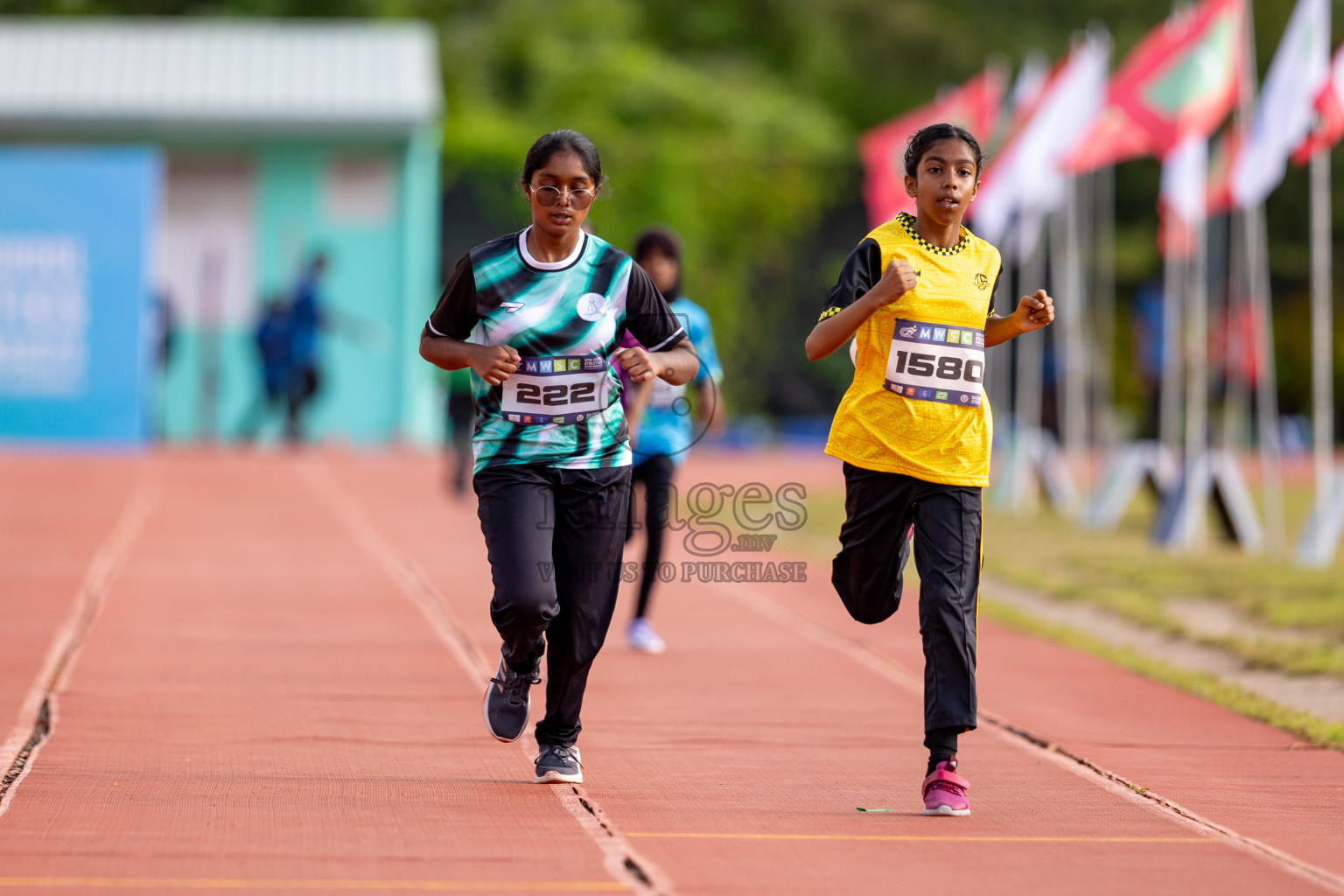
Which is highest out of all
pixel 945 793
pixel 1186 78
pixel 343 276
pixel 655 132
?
pixel 655 132

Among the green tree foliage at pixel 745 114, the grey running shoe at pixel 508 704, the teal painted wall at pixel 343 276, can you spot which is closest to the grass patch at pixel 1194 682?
the grey running shoe at pixel 508 704

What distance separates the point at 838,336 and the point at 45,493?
12.6 meters

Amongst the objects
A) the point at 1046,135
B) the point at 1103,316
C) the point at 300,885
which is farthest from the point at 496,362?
the point at 1103,316

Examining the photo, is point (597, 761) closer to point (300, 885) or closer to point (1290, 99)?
point (300, 885)

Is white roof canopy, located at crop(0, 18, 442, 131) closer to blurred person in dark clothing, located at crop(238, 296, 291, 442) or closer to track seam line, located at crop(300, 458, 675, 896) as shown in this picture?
blurred person in dark clothing, located at crop(238, 296, 291, 442)

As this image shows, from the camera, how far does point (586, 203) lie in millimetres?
5613

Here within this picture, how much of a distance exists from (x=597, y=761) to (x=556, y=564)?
0.93m

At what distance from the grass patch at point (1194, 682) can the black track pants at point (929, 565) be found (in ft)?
7.31

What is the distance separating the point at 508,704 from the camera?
5891 millimetres

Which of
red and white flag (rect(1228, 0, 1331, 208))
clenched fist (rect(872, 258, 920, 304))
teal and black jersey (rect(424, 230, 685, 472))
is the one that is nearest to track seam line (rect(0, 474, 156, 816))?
teal and black jersey (rect(424, 230, 685, 472))

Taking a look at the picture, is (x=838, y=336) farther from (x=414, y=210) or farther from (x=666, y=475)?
(x=414, y=210)

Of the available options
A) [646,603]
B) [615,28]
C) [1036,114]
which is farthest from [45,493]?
[615,28]

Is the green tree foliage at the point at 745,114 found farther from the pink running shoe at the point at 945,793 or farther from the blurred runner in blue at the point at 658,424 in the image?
the pink running shoe at the point at 945,793

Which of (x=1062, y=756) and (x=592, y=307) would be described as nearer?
(x=592, y=307)
